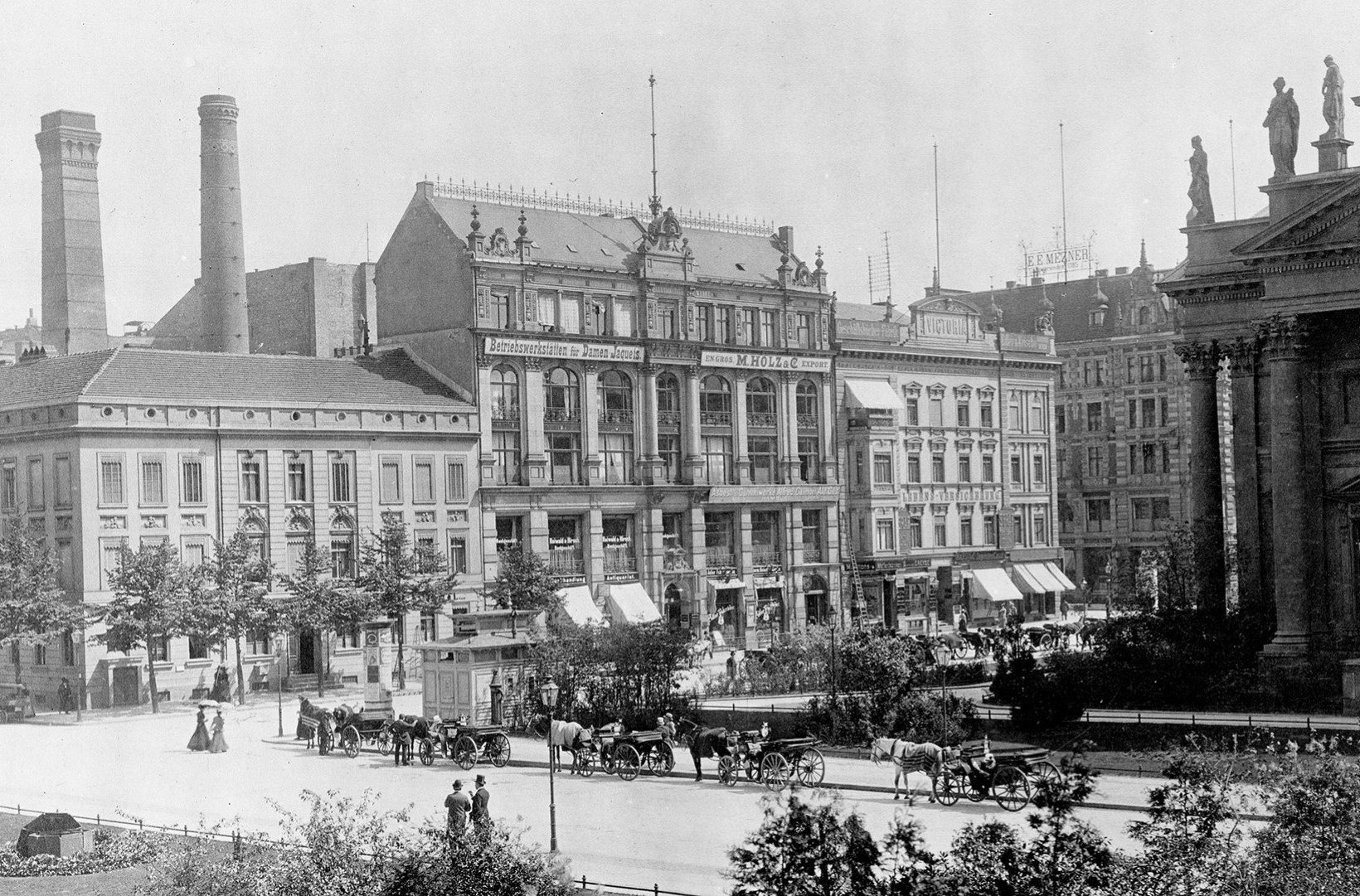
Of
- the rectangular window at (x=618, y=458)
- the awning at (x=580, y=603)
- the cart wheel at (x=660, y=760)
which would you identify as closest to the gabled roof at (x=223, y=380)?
the rectangular window at (x=618, y=458)

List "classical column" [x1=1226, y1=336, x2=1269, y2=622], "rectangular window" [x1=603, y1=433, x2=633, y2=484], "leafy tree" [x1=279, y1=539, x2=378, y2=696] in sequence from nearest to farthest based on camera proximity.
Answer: "classical column" [x1=1226, y1=336, x2=1269, y2=622] → "leafy tree" [x1=279, y1=539, x2=378, y2=696] → "rectangular window" [x1=603, y1=433, x2=633, y2=484]

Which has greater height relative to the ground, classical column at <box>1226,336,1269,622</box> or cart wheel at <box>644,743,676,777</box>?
classical column at <box>1226,336,1269,622</box>

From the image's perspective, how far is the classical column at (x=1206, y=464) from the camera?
2019 inches

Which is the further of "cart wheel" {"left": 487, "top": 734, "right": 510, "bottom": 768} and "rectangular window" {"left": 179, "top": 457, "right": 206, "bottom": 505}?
"rectangular window" {"left": 179, "top": 457, "right": 206, "bottom": 505}

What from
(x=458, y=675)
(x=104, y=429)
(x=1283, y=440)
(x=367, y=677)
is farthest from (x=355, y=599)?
(x=1283, y=440)

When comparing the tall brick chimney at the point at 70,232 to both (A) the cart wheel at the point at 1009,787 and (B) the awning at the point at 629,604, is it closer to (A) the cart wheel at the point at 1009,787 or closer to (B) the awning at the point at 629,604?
(B) the awning at the point at 629,604

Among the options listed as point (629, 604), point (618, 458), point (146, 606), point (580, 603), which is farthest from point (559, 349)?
point (146, 606)

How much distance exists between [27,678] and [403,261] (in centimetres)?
2482

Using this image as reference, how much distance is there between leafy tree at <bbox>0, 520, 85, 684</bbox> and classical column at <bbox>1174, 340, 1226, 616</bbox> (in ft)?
114

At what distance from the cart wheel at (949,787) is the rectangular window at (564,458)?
141 ft

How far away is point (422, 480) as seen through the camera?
69.5m

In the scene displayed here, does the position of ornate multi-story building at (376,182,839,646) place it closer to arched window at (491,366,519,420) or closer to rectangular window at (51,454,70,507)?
arched window at (491,366,519,420)

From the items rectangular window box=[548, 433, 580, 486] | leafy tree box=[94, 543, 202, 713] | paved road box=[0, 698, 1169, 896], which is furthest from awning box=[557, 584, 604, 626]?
paved road box=[0, 698, 1169, 896]

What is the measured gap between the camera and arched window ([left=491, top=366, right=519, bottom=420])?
2862 inches
